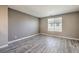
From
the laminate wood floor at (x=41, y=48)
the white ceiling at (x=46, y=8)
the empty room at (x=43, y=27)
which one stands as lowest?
the laminate wood floor at (x=41, y=48)

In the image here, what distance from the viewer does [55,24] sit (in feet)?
24.6

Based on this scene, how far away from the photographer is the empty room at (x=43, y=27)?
3459 millimetres

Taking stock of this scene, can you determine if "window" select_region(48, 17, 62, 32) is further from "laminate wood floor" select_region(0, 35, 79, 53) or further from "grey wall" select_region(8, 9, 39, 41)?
"grey wall" select_region(8, 9, 39, 41)

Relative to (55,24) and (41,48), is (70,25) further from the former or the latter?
(41,48)

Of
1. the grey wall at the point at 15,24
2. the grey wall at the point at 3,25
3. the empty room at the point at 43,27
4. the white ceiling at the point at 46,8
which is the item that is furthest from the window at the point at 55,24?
the grey wall at the point at 3,25

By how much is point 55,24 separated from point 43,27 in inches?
78.4

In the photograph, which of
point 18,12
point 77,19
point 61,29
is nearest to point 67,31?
point 61,29

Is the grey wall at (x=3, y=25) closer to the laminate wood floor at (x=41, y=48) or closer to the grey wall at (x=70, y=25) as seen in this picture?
the laminate wood floor at (x=41, y=48)

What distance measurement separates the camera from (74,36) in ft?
19.0

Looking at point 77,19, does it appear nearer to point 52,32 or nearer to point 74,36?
point 74,36

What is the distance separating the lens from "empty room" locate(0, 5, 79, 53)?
346 cm

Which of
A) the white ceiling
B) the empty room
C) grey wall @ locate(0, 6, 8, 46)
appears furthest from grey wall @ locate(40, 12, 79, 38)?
grey wall @ locate(0, 6, 8, 46)
